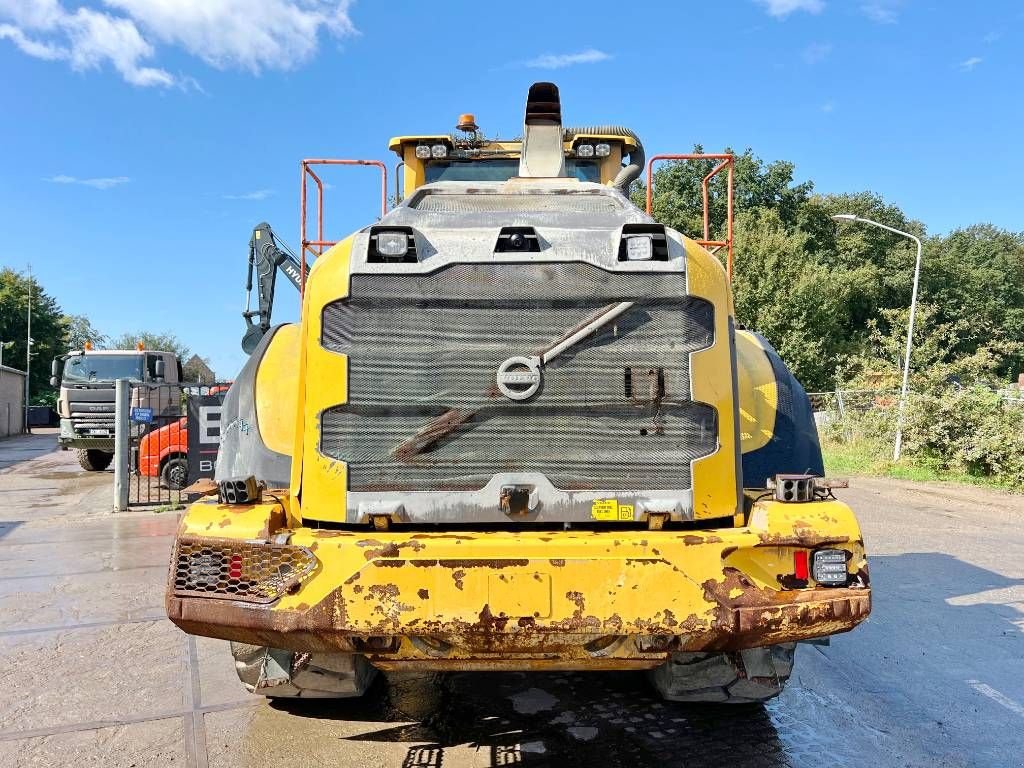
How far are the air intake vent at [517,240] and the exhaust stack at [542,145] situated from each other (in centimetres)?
175

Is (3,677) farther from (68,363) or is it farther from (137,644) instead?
(68,363)

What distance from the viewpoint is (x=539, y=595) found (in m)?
2.75

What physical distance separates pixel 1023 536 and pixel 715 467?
857cm

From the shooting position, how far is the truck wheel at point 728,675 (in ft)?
11.2

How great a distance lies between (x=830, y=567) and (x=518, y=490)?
3.88ft

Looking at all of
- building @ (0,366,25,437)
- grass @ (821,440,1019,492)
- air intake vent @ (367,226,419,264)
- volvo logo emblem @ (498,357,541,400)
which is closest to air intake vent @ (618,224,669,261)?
volvo logo emblem @ (498,357,541,400)

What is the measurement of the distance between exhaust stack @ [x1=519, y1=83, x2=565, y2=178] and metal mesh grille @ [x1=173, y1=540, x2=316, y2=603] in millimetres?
2800

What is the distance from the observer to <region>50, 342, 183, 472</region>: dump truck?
17.9 meters

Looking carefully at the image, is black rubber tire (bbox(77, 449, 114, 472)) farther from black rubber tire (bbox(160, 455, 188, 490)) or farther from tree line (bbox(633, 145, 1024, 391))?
tree line (bbox(633, 145, 1024, 391))

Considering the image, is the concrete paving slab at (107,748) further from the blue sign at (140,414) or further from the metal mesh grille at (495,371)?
the blue sign at (140,414)

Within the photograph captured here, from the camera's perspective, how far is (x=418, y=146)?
5703 millimetres

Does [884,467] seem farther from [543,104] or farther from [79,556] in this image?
[79,556]

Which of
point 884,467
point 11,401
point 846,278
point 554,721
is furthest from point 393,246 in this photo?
point 11,401

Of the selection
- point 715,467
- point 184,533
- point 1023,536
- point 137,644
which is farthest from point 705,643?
point 1023,536
